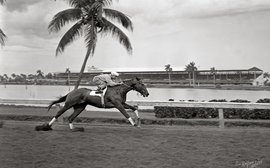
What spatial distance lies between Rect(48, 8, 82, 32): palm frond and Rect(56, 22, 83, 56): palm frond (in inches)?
17.7

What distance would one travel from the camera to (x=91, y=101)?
8992 mm

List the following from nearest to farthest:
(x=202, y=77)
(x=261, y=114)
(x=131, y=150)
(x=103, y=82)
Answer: (x=131, y=150), (x=103, y=82), (x=261, y=114), (x=202, y=77)

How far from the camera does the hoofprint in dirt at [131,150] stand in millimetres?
5320

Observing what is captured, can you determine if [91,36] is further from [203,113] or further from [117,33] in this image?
[203,113]

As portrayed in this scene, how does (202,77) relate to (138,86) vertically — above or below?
above

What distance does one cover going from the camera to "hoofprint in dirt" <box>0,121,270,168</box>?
5.32 m

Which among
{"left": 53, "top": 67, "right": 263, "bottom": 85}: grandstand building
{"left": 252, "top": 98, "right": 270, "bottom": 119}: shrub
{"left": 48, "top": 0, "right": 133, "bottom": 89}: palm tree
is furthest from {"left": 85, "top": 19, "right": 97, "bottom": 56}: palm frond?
{"left": 53, "top": 67, "right": 263, "bottom": 85}: grandstand building

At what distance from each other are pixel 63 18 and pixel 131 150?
13.6 meters

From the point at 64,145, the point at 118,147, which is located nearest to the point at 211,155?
the point at 118,147

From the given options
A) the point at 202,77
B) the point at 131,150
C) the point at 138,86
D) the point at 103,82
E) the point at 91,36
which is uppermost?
the point at 202,77

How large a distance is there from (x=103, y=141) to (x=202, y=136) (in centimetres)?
228

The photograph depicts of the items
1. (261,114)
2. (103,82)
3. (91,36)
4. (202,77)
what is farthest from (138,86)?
(202,77)

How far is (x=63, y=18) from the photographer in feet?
60.2

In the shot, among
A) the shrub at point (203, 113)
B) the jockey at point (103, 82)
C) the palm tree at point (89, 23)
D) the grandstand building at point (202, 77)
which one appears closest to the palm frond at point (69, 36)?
the palm tree at point (89, 23)
